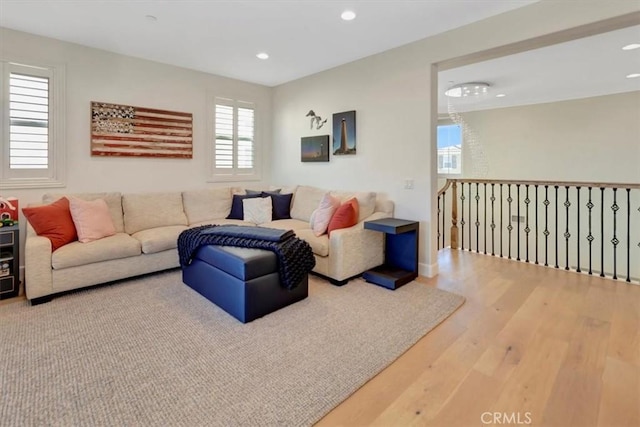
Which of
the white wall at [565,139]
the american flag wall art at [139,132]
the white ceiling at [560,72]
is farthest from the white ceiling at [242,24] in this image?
the white wall at [565,139]

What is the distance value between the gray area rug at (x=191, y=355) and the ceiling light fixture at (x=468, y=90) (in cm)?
384

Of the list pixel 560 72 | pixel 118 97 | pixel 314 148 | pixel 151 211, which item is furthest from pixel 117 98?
pixel 560 72

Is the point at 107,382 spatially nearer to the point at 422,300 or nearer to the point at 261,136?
the point at 422,300

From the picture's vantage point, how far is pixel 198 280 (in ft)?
10.5

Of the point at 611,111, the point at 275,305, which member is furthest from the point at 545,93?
the point at 275,305

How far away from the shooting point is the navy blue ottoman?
2.62m

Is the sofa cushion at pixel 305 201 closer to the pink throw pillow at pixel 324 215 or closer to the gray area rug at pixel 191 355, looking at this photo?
the pink throw pillow at pixel 324 215

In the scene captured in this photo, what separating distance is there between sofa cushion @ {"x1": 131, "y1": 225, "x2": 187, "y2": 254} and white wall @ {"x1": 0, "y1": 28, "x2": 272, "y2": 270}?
910 millimetres

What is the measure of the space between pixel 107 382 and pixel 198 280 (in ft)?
4.44

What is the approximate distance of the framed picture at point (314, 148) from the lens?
4.88m

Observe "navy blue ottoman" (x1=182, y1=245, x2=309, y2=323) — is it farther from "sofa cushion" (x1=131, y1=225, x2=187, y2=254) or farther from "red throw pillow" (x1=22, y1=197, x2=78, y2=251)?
"red throw pillow" (x1=22, y1=197, x2=78, y2=251)

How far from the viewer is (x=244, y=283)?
260 cm

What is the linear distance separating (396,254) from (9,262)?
397cm

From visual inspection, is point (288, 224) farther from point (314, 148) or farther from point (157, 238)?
point (157, 238)
